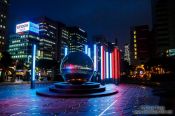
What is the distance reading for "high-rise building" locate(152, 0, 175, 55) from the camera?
4707 inches

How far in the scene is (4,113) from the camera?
12.7 metres

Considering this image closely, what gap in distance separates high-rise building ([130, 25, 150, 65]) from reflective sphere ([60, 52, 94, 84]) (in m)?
161

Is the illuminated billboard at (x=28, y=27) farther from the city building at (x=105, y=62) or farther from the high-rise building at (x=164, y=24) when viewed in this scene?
the high-rise building at (x=164, y=24)

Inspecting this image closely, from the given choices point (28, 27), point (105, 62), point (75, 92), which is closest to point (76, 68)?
point (75, 92)

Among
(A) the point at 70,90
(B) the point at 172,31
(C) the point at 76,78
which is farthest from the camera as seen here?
(B) the point at 172,31

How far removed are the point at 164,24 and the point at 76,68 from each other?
108980 millimetres

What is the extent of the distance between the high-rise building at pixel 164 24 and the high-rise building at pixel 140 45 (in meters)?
57.8

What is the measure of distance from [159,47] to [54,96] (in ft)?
367

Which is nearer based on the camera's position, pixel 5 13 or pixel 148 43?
pixel 5 13

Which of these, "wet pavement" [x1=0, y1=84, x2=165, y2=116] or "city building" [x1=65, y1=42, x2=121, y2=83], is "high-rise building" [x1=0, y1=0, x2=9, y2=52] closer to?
"city building" [x1=65, y1=42, x2=121, y2=83]

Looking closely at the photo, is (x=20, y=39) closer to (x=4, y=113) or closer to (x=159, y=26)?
(x=159, y=26)

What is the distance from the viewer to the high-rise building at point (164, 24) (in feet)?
392

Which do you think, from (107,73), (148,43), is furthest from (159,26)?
(107,73)

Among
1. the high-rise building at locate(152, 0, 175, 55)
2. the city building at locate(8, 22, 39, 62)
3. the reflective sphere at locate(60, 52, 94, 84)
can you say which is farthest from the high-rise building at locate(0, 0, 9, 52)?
the reflective sphere at locate(60, 52, 94, 84)
